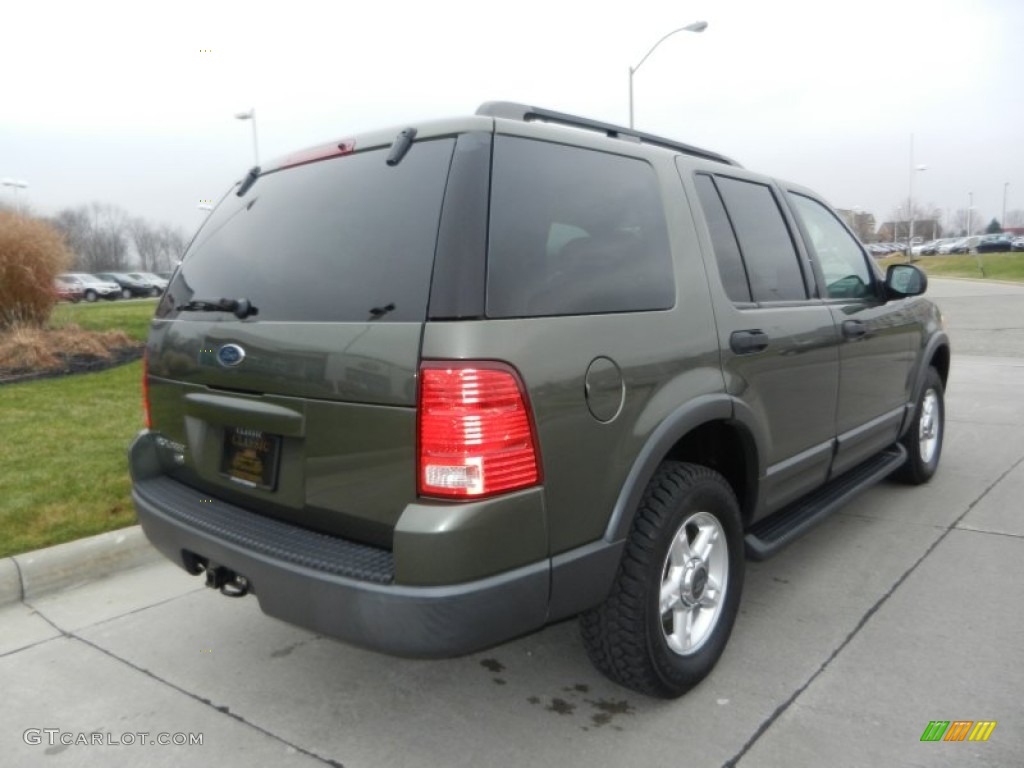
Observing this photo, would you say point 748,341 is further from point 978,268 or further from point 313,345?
point 978,268

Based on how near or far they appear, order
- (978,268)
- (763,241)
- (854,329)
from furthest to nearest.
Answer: (978,268) < (854,329) < (763,241)

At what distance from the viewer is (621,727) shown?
2.59 metres

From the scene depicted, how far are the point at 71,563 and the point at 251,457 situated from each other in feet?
6.38

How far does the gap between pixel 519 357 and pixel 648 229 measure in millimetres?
911

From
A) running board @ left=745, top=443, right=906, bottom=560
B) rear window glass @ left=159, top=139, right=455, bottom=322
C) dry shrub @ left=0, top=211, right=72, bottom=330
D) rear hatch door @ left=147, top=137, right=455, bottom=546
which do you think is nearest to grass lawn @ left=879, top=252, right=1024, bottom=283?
dry shrub @ left=0, top=211, right=72, bottom=330

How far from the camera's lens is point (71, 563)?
3.82 metres

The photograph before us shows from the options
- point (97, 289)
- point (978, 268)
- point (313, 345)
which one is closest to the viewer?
point (313, 345)

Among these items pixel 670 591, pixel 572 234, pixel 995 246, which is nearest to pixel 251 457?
pixel 572 234

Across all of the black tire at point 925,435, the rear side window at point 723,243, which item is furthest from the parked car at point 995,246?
the rear side window at point 723,243

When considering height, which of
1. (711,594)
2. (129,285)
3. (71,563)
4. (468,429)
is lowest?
(71,563)

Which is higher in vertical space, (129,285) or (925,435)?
(129,285)

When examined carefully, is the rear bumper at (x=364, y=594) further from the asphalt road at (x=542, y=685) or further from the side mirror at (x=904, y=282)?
the side mirror at (x=904, y=282)

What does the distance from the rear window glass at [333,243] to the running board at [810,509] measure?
173cm

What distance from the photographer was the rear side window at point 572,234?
7.23 ft
